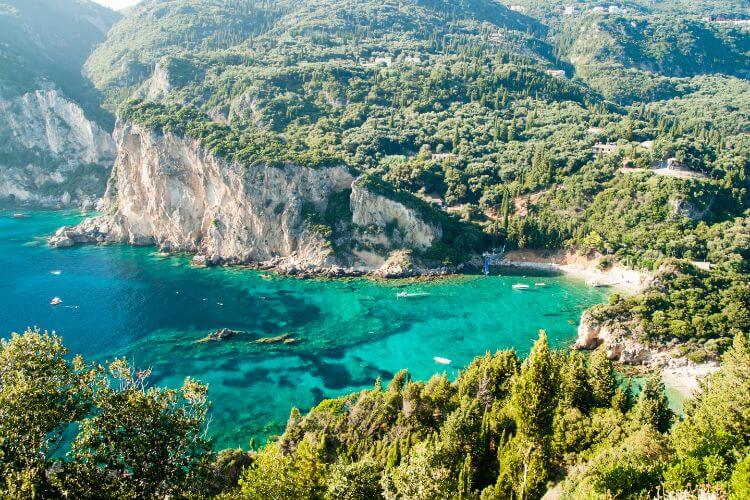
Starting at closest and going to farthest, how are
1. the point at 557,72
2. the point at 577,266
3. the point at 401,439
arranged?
the point at 401,439, the point at 577,266, the point at 557,72

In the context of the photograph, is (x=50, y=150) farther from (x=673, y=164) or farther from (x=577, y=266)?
(x=673, y=164)

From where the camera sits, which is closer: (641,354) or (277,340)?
(641,354)

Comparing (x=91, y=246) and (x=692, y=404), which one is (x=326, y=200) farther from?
(x=692, y=404)

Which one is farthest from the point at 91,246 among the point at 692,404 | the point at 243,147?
the point at 692,404

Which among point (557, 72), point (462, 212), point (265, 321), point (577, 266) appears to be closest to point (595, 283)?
point (577, 266)

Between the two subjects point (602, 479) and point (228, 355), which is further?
point (228, 355)
